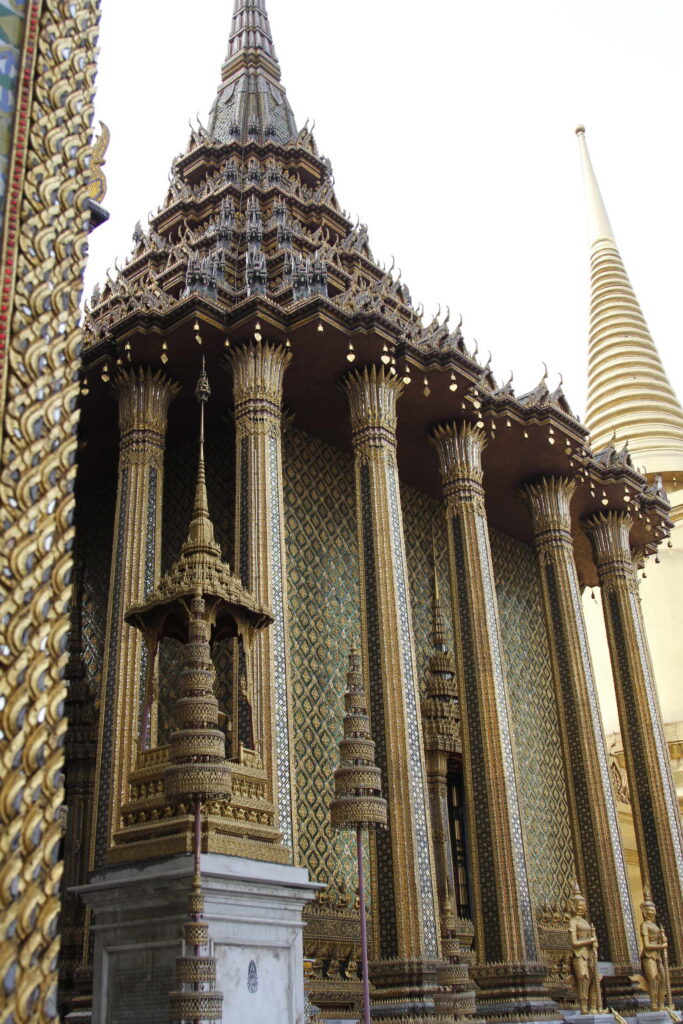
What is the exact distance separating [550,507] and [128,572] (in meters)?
8.33

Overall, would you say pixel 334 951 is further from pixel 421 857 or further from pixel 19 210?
pixel 19 210

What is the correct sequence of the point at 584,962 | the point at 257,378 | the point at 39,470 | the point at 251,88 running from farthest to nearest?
the point at 251,88, the point at 257,378, the point at 584,962, the point at 39,470

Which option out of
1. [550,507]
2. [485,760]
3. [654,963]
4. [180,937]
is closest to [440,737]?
[485,760]

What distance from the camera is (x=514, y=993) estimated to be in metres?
12.7

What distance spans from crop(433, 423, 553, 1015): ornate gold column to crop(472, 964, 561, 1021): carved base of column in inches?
0.5

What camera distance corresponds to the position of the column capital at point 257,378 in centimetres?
1345

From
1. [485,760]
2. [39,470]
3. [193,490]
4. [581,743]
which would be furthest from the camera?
[581,743]

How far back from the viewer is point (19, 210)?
3824 mm

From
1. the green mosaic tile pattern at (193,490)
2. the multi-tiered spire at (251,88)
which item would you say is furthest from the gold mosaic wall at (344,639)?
the multi-tiered spire at (251,88)

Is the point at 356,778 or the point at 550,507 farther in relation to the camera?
the point at 550,507

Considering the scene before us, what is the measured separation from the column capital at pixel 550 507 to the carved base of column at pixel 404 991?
27.9 ft

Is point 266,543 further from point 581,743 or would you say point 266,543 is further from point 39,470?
point 39,470

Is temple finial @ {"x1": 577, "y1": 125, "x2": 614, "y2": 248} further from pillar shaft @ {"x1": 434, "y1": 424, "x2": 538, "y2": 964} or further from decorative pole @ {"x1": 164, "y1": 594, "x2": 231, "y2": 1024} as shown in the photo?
decorative pole @ {"x1": 164, "y1": 594, "x2": 231, "y2": 1024}

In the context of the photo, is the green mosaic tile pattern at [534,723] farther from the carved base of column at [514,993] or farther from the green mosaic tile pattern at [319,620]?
the green mosaic tile pattern at [319,620]
